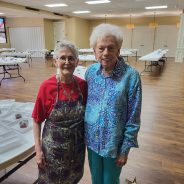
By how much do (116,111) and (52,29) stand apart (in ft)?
51.2

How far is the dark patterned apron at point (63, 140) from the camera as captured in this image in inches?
47.8

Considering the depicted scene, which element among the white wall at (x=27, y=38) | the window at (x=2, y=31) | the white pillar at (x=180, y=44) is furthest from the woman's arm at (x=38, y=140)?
the window at (x=2, y=31)

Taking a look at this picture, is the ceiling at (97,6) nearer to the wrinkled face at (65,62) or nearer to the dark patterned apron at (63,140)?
the wrinkled face at (65,62)

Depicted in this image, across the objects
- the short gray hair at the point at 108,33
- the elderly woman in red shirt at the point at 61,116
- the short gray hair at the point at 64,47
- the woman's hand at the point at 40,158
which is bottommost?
the woman's hand at the point at 40,158

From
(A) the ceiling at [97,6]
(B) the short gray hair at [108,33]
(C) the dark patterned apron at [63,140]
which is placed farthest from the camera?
(A) the ceiling at [97,6]

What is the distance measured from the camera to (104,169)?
1311 millimetres

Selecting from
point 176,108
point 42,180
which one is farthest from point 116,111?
point 176,108

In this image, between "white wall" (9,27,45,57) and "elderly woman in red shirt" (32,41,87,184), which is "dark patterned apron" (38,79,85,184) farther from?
"white wall" (9,27,45,57)

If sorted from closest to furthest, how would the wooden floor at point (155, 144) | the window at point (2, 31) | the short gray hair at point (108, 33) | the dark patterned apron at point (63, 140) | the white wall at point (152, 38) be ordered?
the short gray hair at point (108, 33) → the dark patterned apron at point (63, 140) → the wooden floor at point (155, 144) → the window at point (2, 31) → the white wall at point (152, 38)

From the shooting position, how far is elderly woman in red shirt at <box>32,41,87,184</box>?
1201 millimetres

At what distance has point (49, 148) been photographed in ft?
4.13

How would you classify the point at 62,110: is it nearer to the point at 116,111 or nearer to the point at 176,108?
the point at 116,111

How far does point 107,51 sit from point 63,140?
0.58m

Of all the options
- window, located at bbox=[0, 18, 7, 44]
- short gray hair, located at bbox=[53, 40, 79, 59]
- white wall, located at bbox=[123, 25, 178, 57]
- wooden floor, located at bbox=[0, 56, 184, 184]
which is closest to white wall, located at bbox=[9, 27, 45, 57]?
window, located at bbox=[0, 18, 7, 44]
